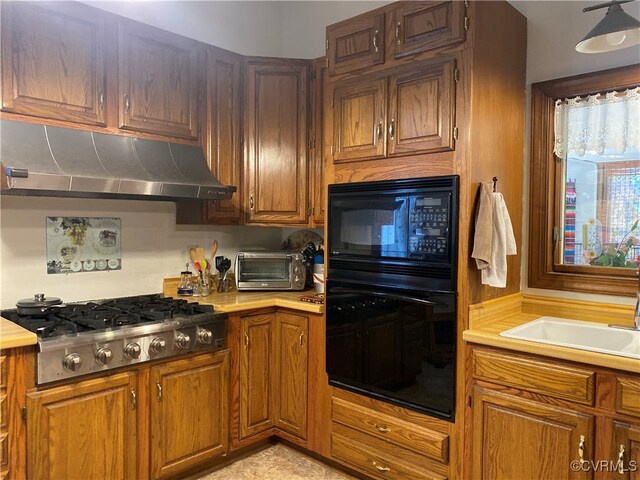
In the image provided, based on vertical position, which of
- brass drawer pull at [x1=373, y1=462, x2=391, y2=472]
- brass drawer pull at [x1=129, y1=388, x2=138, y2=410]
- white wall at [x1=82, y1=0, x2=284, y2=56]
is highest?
white wall at [x1=82, y1=0, x2=284, y2=56]

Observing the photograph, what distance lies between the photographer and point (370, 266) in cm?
237

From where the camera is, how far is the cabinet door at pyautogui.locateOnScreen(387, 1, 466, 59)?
2062mm

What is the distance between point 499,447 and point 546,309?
2.62ft

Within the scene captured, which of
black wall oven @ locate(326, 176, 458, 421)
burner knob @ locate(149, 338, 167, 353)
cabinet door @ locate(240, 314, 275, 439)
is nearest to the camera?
black wall oven @ locate(326, 176, 458, 421)

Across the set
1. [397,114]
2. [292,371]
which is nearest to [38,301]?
[292,371]

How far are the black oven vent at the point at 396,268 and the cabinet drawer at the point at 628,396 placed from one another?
2.43 ft

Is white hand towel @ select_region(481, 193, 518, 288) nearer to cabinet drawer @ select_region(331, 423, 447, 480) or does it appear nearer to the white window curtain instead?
the white window curtain

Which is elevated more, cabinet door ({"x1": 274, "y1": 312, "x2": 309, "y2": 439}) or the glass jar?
the glass jar

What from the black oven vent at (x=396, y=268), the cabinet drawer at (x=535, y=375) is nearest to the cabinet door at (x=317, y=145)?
the black oven vent at (x=396, y=268)

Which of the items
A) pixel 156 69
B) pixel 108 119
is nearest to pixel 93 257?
pixel 108 119

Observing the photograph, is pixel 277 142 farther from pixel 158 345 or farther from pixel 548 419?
pixel 548 419

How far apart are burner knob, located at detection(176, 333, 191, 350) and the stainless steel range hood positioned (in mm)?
726

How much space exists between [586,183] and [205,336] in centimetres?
211

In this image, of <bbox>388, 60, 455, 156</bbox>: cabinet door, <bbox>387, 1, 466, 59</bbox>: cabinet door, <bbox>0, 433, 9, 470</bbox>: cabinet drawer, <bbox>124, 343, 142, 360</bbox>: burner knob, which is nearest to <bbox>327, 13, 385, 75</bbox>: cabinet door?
<bbox>387, 1, 466, 59</bbox>: cabinet door
